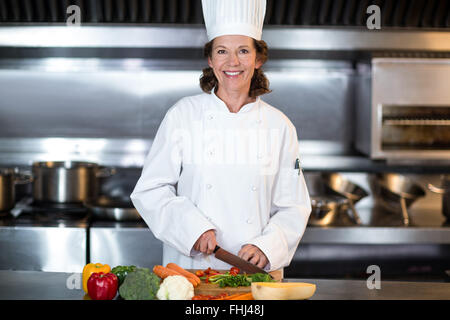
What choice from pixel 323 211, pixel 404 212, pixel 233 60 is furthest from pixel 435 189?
pixel 233 60

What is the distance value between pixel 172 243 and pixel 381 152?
1.70 meters

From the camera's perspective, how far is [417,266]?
3713mm

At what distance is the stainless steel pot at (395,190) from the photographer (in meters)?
3.53

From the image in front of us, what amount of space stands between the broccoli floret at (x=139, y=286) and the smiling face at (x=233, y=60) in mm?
917

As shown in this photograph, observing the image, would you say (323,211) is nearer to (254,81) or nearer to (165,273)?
(254,81)

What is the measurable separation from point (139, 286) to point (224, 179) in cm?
79

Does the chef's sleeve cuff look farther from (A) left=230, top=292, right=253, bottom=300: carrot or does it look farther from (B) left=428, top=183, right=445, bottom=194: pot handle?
(B) left=428, top=183, right=445, bottom=194: pot handle

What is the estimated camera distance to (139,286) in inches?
62.9

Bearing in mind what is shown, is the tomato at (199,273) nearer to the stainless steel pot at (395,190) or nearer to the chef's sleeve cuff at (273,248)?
the chef's sleeve cuff at (273,248)

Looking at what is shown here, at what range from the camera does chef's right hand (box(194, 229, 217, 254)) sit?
6.97 ft

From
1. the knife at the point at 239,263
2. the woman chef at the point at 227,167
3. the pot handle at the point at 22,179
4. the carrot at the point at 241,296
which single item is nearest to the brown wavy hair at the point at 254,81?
the woman chef at the point at 227,167

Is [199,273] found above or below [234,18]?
below
